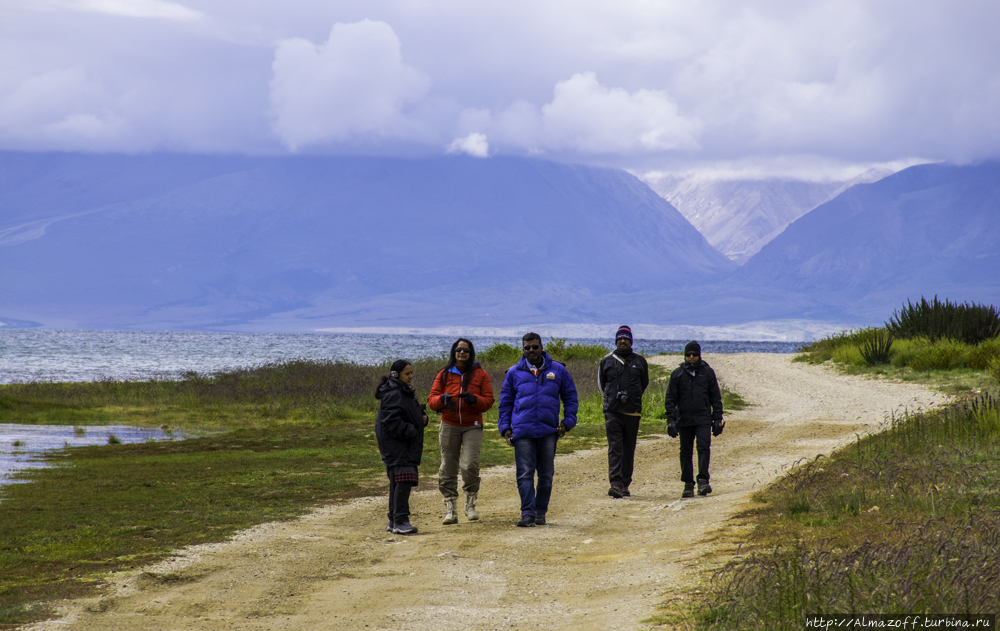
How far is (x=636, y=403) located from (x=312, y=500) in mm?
4321

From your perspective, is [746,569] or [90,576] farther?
[90,576]

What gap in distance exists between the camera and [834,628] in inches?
202

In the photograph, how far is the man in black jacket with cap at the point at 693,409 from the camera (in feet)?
38.8

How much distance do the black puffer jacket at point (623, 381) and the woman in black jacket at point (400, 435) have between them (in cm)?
→ 292

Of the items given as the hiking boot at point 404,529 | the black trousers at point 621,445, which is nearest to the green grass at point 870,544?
the black trousers at point 621,445

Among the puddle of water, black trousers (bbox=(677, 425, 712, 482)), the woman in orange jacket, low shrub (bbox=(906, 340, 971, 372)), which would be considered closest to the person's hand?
the woman in orange jacket

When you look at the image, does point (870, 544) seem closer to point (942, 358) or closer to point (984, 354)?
point (984, 354)

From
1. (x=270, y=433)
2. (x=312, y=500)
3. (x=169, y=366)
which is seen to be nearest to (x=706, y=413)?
(x=312, y=500)

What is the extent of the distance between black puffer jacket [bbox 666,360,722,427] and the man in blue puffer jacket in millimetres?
2072

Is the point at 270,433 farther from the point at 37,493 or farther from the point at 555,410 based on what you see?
the point at 555,410

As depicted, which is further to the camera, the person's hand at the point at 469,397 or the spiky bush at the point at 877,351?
the spiky bush at the point at 877,351

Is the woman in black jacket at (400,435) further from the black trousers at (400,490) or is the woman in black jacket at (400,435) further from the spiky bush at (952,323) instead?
the spiky bush at (952,323)

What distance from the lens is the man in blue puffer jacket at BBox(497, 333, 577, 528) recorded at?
33.5ft

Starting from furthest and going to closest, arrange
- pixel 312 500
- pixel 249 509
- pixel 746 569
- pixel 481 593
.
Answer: pixel 312 500 → pixel 249 509 → pixel 481 593 → pixel 746 569
